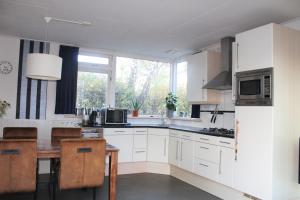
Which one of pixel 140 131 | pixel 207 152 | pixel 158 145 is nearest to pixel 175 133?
pixel 158 145

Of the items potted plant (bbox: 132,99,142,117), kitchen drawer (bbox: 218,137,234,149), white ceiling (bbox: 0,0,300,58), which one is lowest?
kitchen drawer (bbox: 218,137,234,149)

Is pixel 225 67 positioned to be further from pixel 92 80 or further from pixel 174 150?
pixel 92 80

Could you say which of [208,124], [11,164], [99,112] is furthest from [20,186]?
[208,124]

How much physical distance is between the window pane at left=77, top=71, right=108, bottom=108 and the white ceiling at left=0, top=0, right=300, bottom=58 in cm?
74

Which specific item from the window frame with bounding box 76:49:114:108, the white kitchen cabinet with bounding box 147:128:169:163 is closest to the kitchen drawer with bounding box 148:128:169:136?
the white kitchen cabinet with bounding box 147:128:169:163

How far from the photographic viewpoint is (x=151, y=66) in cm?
608

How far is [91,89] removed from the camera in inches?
212

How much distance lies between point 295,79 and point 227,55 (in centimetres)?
126

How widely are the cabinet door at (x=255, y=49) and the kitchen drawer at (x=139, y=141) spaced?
2317 mm

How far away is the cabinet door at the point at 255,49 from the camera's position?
303 cm

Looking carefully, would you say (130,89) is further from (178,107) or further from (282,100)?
(282,100)

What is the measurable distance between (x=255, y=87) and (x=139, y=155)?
2.62m

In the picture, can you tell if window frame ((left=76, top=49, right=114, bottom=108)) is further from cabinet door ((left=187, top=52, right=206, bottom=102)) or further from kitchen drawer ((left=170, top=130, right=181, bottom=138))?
cabinet door ((left=187, top=52, right=206, bottom=102))

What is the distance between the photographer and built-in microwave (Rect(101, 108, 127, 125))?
5.00 metres
